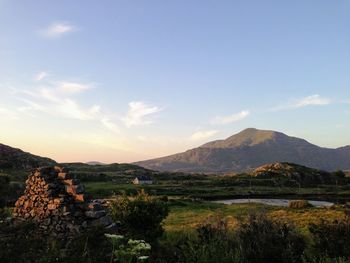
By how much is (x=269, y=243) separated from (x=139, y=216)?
281 inches

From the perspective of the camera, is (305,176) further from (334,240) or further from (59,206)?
(334,240)

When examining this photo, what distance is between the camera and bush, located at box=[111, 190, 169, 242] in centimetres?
1788

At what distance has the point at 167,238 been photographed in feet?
67.7

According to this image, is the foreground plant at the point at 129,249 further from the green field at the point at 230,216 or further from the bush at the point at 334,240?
the green field at the point at 230,216

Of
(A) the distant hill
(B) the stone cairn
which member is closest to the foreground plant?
(B) the stone cairn

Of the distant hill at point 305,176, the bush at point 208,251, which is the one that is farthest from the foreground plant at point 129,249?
the distant hill at point 305,176

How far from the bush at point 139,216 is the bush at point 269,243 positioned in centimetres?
484

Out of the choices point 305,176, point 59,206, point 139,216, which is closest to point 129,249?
point 139,216

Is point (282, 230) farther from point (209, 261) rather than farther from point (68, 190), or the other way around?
point (68, 190)

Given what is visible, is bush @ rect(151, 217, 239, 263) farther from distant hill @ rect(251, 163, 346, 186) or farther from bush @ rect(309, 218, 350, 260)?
distant hill @ rect(251, 163, 346, 186)

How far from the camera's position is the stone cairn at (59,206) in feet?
55.9

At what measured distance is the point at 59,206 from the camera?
17.6m

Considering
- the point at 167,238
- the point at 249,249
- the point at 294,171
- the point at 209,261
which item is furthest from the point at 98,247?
the point at 294,171

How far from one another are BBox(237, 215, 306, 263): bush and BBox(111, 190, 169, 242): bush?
484 cm
